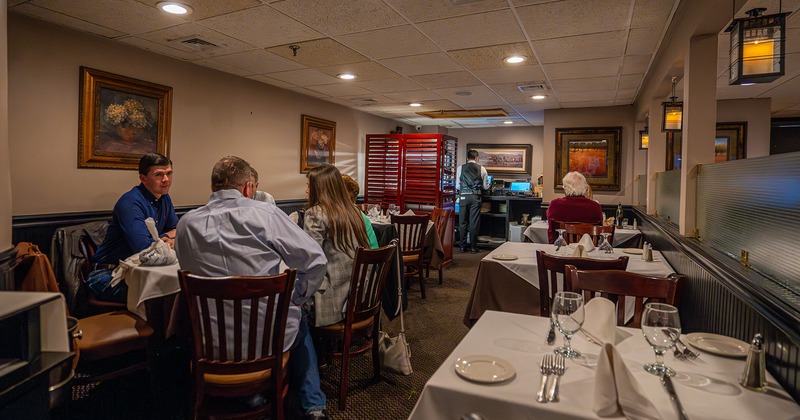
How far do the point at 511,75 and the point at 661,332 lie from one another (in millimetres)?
4572

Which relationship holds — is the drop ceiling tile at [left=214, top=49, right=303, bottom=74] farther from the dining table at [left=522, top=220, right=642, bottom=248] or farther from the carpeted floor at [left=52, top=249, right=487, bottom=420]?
the dining table at [left=522, top=220, right=642, bottom=248]

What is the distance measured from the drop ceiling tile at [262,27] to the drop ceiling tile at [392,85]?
6.02 feet

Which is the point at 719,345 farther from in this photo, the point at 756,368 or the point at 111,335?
the point at 111,335

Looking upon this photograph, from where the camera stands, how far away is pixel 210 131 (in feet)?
17.8

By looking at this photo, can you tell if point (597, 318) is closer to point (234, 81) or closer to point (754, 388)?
point (754, 388)

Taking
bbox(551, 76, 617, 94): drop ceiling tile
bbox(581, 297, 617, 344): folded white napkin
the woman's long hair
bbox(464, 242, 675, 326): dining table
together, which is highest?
bbox(551, 76, 617, 94): drop ceiling tile

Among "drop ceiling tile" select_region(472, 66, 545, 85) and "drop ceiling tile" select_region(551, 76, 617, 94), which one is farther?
"drop ceiling tile" select_region(551, 76, 617, 94)

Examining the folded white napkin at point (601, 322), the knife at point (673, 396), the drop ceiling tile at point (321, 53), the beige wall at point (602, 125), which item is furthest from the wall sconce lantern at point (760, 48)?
the beige wall at point (602, 125)

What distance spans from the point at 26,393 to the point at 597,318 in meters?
1.79

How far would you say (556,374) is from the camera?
1.30 metres

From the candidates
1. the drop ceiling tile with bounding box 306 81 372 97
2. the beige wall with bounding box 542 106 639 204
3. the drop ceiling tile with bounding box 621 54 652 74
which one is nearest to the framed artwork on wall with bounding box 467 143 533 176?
the beige wall with bounding box 542 106 639 204

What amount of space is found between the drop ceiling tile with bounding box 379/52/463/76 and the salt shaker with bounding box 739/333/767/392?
3.92 m

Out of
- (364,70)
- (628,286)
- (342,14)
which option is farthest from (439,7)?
(628,286)

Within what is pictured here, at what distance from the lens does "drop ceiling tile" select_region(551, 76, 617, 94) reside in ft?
18.4
